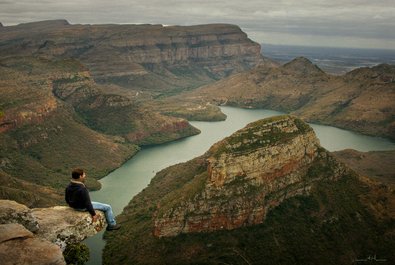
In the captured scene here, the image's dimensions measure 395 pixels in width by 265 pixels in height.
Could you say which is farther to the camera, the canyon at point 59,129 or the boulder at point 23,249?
the canyon at point 59,129

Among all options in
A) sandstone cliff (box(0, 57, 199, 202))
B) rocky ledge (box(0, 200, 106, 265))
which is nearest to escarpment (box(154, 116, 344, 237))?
sandstone cliff (box(0, 57, 199, 202))

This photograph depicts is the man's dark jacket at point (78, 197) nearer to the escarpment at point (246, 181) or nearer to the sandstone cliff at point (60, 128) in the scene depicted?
the escarpment at point (246, 181)

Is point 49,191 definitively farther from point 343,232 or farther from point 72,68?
point 72,68

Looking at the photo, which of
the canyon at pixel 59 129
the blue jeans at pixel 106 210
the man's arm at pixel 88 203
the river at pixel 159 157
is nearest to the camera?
the man's arm at pixel 88 203

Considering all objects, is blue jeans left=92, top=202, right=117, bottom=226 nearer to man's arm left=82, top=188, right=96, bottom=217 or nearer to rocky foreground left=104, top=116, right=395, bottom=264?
man's arm left=82, top=188, right=96, bottom=217

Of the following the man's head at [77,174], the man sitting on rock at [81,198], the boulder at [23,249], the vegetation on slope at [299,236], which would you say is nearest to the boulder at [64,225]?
the man sitting on rock at [81,198]
